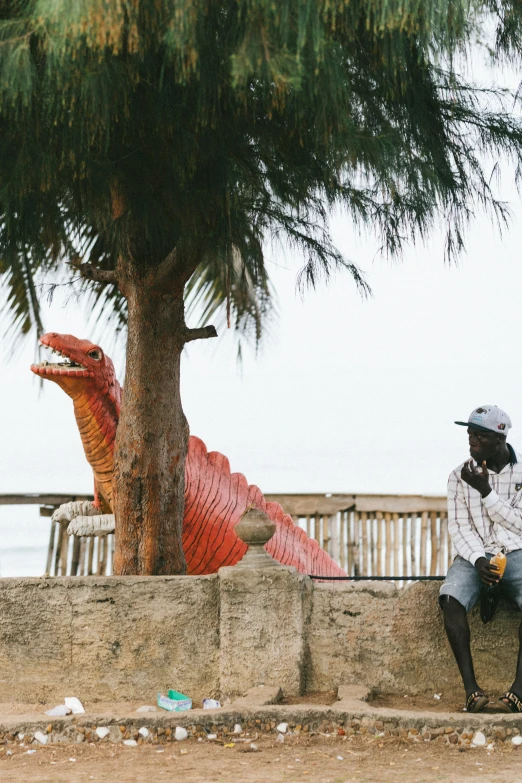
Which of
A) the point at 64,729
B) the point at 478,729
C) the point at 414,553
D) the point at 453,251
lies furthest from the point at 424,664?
the point at 414,553

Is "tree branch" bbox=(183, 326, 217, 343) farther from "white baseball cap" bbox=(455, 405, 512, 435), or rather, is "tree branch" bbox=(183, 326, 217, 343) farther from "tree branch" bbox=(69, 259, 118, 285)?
"white baseball cap" bbox=(455, 405, 512, 435)

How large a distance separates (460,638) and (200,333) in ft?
7.61

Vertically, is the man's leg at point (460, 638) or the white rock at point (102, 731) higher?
the man's leg at point (460, 638)

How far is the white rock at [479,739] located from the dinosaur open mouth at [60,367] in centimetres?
373

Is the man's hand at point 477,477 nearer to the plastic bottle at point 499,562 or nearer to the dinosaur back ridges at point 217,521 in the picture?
the plastic bottle at point 499,562

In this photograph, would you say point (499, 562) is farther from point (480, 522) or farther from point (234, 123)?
point (234, 123)

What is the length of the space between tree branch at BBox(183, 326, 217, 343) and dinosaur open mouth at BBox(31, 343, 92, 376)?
1291 millimetres

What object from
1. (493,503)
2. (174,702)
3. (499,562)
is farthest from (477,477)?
(174,702)

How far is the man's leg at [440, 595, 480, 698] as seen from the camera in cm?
469

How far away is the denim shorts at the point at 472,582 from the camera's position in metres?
4.84

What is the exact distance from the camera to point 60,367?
6.99 metres

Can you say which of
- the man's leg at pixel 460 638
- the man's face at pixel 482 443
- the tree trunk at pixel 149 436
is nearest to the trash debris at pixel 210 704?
the tree trunk at pixel 149 436

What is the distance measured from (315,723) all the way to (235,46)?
9.71 feet

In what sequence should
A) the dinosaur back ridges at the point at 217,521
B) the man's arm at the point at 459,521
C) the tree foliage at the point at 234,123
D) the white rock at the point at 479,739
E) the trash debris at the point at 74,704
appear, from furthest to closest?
1. the dinosaur back ridges at the point at 217,521
2. the trash debris at the point at 74,704
3. the man's arm at the point at 459,521
4. the white rock at the point at 479,739
5. the tree foliage at the point at 234,123
